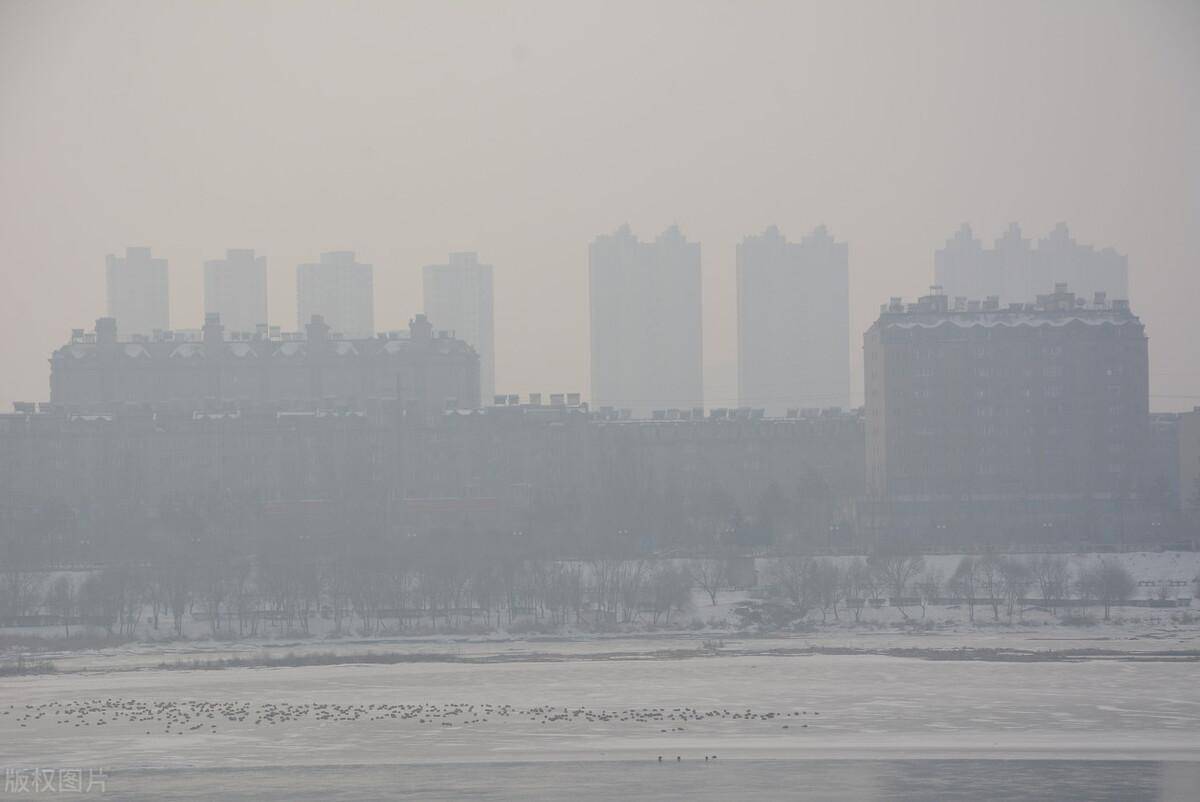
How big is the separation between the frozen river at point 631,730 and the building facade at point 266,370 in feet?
355

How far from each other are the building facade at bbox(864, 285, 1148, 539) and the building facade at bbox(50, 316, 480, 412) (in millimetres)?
45740

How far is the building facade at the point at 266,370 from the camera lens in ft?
558

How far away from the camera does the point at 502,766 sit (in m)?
41.7

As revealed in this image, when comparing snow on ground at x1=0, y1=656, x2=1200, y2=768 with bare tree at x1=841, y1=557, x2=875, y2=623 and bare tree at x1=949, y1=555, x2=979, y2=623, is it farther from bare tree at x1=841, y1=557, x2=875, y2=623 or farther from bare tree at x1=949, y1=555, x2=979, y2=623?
bare tree at x1=949, y1=555, x2=979, y2=623

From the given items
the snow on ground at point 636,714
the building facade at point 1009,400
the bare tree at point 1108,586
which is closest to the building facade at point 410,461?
the building facade at point 1009,400

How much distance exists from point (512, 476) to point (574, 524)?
31.6 metres

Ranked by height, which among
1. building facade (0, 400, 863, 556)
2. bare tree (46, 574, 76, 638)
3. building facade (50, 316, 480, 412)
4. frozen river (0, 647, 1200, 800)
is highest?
building facade (50, 316, 480, 412)

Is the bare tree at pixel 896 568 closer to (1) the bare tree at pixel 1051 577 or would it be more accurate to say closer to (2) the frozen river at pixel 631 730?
(1) the bare tree at pixel 1051 577

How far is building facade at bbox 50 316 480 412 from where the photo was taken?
170m

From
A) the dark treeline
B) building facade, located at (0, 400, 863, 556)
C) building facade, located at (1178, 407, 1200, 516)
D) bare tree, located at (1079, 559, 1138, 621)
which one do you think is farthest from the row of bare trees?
building facade, located at (1178, 407, 1200, 516)

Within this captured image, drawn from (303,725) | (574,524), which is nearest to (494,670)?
(303,725)

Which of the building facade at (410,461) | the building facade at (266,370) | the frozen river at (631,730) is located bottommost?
the frozen river at (631,730)

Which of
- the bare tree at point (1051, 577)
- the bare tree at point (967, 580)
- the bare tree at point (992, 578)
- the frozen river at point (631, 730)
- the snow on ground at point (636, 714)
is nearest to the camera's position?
the frozen river at point (631, 730)

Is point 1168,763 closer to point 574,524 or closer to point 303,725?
point 303,725
